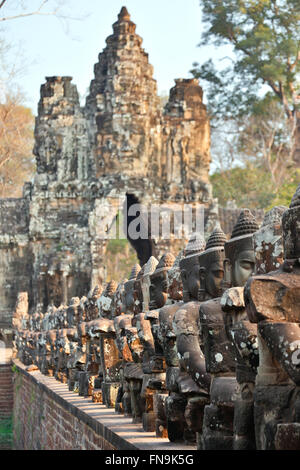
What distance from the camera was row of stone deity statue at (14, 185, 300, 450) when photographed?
14.7 feet

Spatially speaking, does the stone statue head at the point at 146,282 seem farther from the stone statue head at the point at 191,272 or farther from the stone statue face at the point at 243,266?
the stone statue face at the point at 243,266

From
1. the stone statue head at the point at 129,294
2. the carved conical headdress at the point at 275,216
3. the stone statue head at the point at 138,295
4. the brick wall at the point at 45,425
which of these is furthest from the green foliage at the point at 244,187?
the carved conical headdress at the point at 275,216

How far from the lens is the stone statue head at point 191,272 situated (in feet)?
21.4

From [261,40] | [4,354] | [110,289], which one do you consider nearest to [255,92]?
[261,40]

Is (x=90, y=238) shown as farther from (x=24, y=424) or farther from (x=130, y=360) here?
(x=130, y=360)

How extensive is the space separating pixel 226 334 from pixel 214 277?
798 mm

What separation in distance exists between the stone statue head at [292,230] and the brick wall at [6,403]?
16720 mm

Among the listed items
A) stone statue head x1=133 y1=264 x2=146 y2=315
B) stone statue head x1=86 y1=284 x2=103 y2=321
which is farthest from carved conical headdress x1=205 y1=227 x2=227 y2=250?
stone statue head x1=86 y1=284 x2=103 y2=321

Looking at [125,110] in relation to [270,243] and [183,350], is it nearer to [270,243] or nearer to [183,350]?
[183,350]

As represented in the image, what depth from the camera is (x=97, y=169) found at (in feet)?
106

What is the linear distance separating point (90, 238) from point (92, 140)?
3732mm

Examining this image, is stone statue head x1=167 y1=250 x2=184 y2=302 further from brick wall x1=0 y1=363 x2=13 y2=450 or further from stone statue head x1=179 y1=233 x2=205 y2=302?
brick wall x1=0 y1=363 x2=13 y2=450
